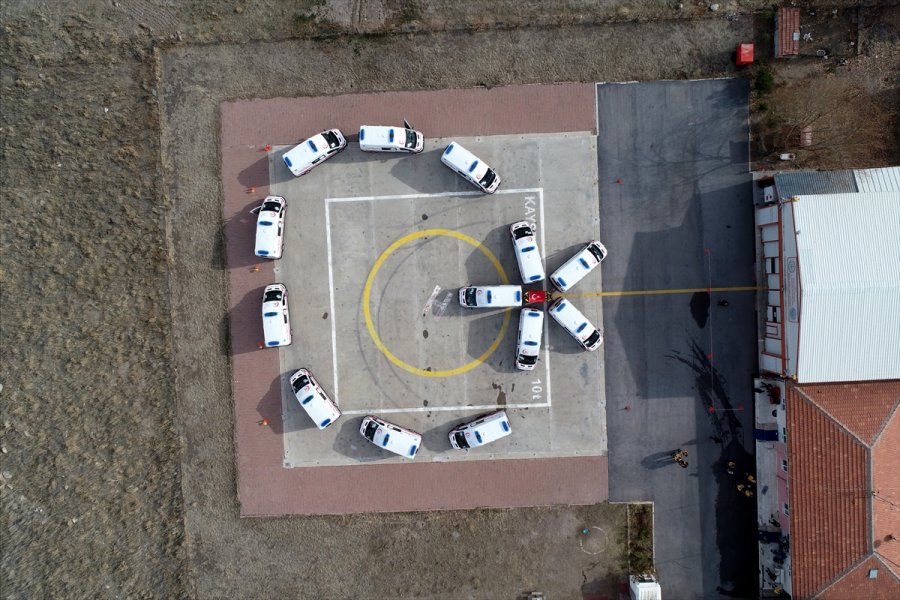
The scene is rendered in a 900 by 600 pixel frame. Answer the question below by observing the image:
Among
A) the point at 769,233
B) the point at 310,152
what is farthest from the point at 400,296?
the point at 769,233

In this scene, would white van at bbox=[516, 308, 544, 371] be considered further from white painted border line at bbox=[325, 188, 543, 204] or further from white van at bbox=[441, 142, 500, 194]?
white van at bbox=[441, 142, 500, 194]

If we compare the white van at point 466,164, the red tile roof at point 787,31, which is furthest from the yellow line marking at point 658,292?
the red tile roof at point 787,31

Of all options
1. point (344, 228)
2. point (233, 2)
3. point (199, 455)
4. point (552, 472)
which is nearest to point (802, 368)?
point (552, 472)

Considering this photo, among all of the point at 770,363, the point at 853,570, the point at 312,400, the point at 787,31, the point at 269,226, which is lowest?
the point at 853,570

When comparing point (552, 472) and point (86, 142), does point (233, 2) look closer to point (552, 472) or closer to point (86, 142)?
point (86, 142)

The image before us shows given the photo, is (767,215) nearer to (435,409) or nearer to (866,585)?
(866,585)

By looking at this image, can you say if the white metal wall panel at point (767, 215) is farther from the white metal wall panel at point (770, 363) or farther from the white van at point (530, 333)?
the white van at point (530, 333)
